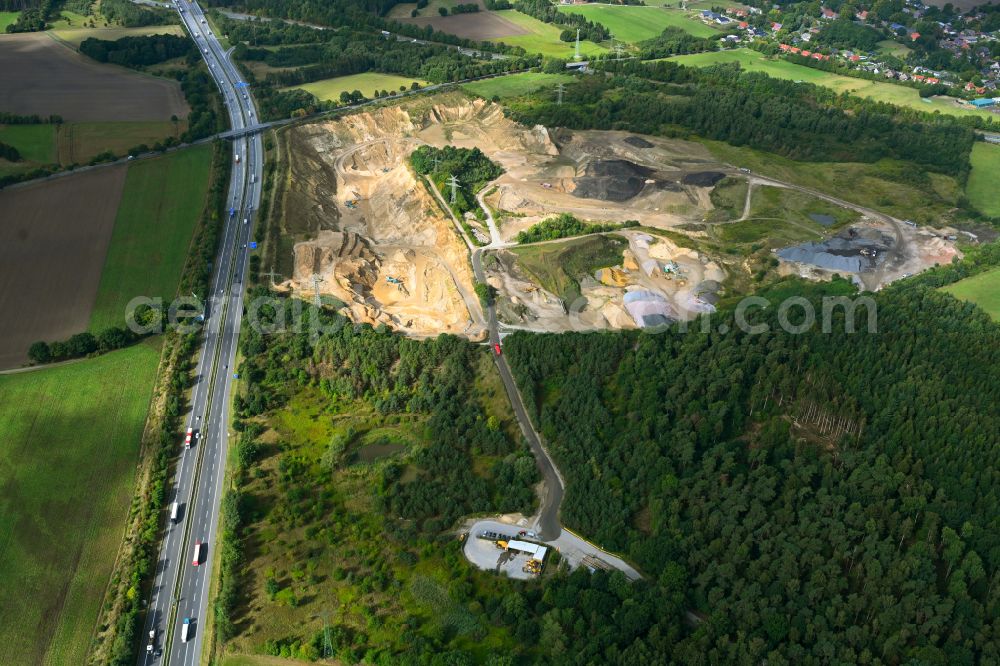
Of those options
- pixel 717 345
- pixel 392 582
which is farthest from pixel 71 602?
pixel 717 345

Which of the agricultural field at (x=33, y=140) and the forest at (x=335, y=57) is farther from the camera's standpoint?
the forest at (x=335, y=57)

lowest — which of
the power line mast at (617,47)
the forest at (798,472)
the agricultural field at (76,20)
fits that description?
the forest at (798,472)

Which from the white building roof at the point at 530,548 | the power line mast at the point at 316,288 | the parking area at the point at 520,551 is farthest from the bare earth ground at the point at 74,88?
the white building roof at the point at 530,548

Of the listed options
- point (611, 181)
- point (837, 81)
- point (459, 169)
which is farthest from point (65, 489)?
point (837, 81)

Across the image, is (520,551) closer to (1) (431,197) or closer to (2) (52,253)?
(1) (431,197)

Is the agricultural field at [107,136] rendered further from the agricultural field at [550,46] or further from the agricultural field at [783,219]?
the agricultural field at [783,219]

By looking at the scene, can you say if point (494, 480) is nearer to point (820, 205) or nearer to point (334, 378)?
point (334, 378)
